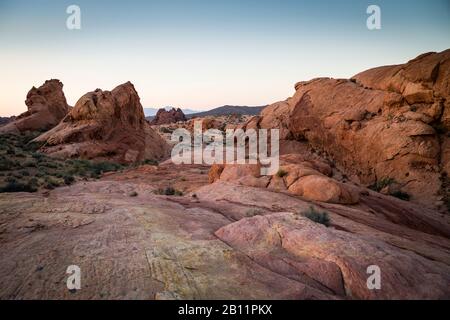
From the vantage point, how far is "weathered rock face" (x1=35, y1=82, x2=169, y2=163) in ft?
94.1


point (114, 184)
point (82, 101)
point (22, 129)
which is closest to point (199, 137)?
point (82, 101)

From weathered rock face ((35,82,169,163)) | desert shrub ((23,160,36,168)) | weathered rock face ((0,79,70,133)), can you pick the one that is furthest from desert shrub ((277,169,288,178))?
weathered rock face ((0,79,70,133))

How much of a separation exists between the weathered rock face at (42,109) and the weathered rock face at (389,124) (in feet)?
114

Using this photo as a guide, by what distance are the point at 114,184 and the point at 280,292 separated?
1287 cm

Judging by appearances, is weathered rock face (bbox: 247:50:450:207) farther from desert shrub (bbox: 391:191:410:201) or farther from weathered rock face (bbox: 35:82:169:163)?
weathered rock face (bbox: 35:82:169:163)

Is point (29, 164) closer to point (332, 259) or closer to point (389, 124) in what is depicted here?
point (332, 259)

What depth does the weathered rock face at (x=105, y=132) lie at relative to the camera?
28.7 metres

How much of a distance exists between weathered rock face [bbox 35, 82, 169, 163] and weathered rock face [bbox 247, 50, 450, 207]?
54.0 ft

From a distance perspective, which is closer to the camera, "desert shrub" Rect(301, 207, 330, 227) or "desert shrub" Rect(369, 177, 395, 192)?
"desert shrub" Rect(301, 207, 330, 227)

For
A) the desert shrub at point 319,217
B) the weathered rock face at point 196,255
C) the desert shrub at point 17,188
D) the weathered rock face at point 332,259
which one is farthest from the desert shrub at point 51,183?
the desert shrub at point 319,217

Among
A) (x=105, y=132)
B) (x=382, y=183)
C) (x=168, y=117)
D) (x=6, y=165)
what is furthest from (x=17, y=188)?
(x=168, y=117)
